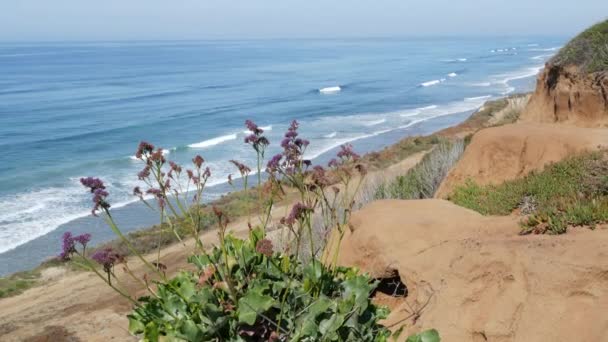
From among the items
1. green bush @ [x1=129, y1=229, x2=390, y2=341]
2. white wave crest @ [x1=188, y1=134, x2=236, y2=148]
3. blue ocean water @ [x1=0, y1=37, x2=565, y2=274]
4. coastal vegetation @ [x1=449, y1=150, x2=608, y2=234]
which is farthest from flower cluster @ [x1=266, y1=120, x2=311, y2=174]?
white wave crest @ [x1=188, y1=134, x2=236, y2=148]

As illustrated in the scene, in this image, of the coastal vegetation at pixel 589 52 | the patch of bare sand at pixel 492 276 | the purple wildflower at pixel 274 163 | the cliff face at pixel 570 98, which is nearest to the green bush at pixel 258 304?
the purple wildflower at pixel 274 163

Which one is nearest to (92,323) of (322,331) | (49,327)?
(49,327)

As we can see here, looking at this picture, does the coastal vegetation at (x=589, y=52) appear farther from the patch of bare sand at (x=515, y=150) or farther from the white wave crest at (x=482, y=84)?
the white wave crest at (x=482, y=84)

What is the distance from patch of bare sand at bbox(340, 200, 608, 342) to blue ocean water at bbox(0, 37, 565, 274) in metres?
16.4

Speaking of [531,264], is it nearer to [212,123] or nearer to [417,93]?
[212,123]

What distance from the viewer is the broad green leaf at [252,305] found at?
3.54 meters

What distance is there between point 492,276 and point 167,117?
43.7 metres

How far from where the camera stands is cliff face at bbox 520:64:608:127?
1392cm

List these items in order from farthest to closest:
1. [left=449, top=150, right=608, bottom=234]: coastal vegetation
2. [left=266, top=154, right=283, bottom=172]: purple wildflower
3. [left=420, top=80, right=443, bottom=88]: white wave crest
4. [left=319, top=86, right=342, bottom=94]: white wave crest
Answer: [left=420, top=80, right=443, bottom=88]: white wave crest → [left=319, top=86, right=342, bottom=94]: white wave crest → [left=449, top=150, right=608, bottom=234]: coastal vegetation → [left=266, top=154, right=283, bottom=172]: purple wildflower

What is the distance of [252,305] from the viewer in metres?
3.58

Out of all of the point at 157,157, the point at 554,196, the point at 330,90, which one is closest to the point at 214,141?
the point at 330,90

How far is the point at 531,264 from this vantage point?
522cm

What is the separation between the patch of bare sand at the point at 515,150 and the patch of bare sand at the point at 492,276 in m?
2.87

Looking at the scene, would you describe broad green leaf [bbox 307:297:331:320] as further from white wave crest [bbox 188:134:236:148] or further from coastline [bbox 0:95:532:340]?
white wave crest [bbox 188:134:236:148]
